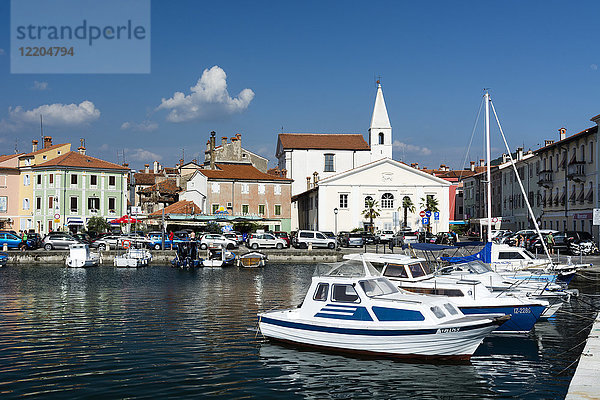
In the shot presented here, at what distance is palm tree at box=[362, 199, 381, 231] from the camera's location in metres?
82.8

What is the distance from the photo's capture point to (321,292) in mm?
18719

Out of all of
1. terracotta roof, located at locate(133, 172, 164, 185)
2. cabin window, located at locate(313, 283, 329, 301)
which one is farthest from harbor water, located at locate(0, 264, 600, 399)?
terracotta roof, located at locate(133, 172, 164, 185)

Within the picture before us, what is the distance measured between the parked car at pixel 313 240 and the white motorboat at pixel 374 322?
4391 cm

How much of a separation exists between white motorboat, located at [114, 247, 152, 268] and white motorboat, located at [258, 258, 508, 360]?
32936 millimetres

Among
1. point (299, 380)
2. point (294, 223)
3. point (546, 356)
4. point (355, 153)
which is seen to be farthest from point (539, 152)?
point (299, 380)

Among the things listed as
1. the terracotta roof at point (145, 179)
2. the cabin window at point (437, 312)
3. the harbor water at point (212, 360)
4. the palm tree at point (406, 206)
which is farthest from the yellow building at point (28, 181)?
the cabin window at point (437, 312)

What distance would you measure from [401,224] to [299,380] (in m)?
70.0

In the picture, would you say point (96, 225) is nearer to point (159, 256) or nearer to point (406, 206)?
point (159, 256)

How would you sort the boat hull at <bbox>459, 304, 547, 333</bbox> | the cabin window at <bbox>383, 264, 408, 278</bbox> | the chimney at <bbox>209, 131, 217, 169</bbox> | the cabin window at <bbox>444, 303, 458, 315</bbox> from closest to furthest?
the cabin window at <bbox>444, 303, 458, 315</bbox> → the boat hull at <bbox>459, 304, 547, 333</bbox> → the cabin window at <bbox>383, 264, 408, 278</bbox> → the chimney at <bbox>209, 131, 217, 169</bbox>

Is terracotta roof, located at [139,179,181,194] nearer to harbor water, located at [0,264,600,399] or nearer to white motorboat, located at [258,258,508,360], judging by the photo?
harbor water, located at [0,264,600,399]

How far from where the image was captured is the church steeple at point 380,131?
10344 centimetres

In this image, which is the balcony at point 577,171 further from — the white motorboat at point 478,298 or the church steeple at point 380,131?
the white motorboat at point 478,298

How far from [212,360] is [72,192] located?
6719 centimetres

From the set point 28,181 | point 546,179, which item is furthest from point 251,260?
point 28,181
